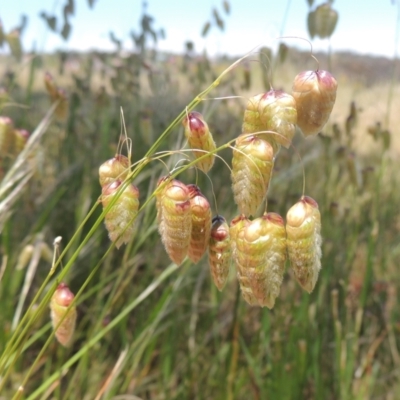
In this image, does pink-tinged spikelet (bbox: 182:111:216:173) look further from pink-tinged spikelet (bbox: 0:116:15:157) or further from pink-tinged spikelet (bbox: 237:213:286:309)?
pink-tinged spikelet (bbox: 0:116:15:157)

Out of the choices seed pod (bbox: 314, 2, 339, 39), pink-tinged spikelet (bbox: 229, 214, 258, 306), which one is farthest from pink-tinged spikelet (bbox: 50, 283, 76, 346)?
seed pod (bbox: 314, 2, 339, 39)

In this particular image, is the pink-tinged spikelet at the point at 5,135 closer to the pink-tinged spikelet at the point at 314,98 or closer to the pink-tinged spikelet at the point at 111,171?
the pink-tinged spikelet at the point at 111,171

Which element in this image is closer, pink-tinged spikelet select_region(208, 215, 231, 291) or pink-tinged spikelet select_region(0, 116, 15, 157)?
pink-tinged spikelet select_region(208, 215, 231, 291)

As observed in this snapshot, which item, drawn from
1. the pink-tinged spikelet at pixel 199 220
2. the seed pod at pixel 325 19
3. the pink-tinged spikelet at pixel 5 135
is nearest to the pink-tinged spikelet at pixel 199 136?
the pink-tinged spikelet at pixel 199 220

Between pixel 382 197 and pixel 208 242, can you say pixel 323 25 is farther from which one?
pixel 382 197

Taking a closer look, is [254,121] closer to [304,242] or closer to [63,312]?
[304,242]

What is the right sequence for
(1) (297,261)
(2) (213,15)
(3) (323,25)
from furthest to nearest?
(2) (213,15) < (3) (323,25) < (1) (297,261)

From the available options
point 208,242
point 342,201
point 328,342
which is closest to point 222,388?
point 328,342
